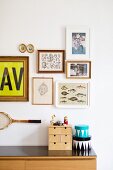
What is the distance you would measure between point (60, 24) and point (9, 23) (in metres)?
0.52

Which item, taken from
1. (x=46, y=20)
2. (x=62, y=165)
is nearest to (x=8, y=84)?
(x=46, y=20)

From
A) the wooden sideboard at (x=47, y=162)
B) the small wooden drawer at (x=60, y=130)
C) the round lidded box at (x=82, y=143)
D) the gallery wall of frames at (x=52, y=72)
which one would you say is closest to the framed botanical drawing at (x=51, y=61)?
the gallery wall of frames at (x=52, y=72)

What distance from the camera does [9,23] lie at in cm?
258

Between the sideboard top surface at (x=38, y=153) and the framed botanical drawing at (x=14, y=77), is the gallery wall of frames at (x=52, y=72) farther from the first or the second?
the sideboard top surface at (x=38, y=153)

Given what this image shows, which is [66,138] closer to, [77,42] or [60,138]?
[60,138]

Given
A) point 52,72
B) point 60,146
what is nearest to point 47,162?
point 60,146

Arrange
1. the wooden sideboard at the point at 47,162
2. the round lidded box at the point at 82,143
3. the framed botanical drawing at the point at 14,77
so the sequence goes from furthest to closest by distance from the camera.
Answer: the framed botanical drawing at the point at 14,77 → the round lidded box at the point at 82,143 → the wooden sideboard at the point at 47,162

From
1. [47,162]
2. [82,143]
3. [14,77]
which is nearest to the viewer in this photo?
[47,162]

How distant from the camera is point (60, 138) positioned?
2.38 m

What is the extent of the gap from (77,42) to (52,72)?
0.40 metres

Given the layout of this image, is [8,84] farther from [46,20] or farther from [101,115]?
[101,115]

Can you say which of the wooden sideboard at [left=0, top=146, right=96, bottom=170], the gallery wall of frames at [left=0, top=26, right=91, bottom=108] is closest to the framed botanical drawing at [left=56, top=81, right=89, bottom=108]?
the gallery wall of frames at [left=0, top=26, right=91, bottom=108]

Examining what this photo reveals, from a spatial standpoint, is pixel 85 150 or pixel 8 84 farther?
pixel 8 84

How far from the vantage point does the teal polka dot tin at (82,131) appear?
2417mm
